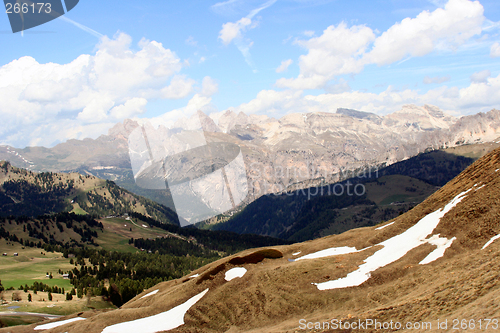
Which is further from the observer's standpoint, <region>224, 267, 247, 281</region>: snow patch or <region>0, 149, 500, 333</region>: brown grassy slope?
<region>224, 267, 247, 281</region>: snow patch

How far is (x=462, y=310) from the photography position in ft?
64.6

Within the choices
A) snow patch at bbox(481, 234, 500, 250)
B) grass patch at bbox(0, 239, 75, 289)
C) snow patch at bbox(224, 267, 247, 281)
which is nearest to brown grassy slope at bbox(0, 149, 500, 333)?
snow patch at bbox(481, 234, 500, 250)

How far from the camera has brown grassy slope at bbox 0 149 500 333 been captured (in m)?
22.8

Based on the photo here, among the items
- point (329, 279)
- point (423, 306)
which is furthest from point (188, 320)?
point (423, 306)

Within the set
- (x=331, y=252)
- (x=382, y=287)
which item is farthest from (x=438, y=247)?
(x=331, y=252)

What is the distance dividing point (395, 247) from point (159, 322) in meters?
33.7

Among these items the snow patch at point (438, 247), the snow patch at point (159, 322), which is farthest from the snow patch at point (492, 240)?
the snow patch at point (159, 322)

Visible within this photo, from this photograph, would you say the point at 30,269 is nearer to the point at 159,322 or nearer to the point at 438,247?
the point at 159,322

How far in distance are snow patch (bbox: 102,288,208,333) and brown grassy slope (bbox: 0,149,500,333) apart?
146 centimetres

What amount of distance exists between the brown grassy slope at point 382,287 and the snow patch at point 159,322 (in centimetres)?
146

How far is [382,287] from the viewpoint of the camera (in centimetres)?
3250

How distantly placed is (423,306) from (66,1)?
44.0 metres
